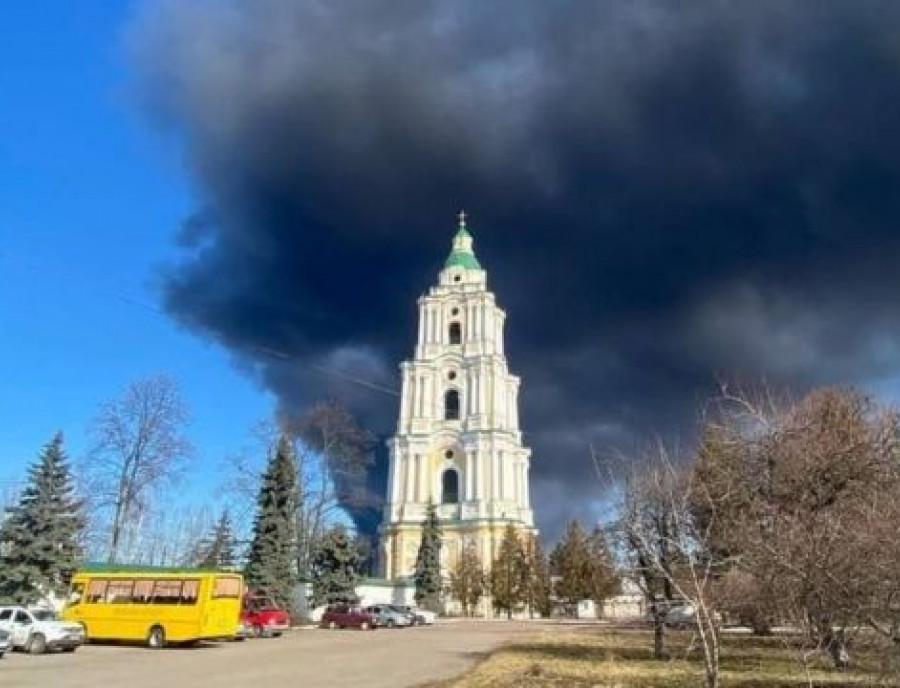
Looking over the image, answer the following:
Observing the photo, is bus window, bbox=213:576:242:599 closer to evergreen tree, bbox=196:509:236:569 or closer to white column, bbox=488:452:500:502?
evergreen tree, bbox=196:509:236:569

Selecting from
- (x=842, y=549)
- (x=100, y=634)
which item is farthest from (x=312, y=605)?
(x=842, y=549)

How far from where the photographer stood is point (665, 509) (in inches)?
824

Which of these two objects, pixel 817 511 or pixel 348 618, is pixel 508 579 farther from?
pixel 817 511

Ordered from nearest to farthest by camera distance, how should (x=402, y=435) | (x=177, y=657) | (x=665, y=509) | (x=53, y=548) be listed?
1. (x=665, y=509)
2. (x=177, y=657)
3. (x=53, y=548)
4. (x=402, y=435)

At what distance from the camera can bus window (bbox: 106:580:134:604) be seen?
2997cm

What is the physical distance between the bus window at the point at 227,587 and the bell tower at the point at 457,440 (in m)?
51.9

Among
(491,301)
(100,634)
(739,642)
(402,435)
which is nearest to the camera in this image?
(100,634)

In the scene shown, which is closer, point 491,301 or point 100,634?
point 100,634

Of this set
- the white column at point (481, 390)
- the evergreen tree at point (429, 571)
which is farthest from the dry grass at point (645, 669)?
the white column at point (481, 390)

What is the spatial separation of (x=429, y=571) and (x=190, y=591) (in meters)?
44.8

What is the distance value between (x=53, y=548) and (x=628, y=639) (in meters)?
25.7

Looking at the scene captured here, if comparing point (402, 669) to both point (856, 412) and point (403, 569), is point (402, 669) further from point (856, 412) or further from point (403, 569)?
point (403, 569)

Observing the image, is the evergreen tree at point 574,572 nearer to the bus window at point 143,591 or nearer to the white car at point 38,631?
the bus window at point 143,591

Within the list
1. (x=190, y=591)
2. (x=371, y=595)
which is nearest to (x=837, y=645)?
(x=190, y=591)
